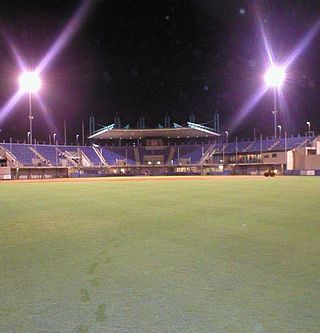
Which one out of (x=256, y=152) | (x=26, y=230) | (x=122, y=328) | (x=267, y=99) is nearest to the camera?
(x=122, y=328)

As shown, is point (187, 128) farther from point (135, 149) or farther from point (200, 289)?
point (200, 289)

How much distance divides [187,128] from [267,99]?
1806 cm

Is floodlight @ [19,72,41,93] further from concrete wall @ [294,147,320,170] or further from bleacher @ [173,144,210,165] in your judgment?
bleacher @ [173,144,210,165]

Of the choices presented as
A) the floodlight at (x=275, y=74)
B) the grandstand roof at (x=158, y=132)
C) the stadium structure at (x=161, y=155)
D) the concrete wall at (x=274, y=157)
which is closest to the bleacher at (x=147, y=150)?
the stadium structure at (x=161, y=155)

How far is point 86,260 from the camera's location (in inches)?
241

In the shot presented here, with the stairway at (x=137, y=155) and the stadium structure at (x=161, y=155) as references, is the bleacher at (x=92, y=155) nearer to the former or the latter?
the stadium structure at (x=161, y=155)

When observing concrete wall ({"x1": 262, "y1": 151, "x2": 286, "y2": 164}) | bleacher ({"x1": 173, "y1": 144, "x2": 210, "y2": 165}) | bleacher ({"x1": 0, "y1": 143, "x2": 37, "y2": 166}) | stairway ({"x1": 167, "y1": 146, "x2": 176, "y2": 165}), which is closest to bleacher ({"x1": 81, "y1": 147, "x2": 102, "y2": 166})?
bleacher ({"x1": 0, "y1": 143, "x2": 37, "y2": 166})

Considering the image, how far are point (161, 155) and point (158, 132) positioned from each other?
6956 millimetres

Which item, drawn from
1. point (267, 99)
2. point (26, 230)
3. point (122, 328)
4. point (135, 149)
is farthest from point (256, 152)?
point (122, 328)

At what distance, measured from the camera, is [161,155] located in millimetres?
86812

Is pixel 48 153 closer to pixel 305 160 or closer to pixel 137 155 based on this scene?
pixel 137 155

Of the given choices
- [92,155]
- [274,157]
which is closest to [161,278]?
[274,157]

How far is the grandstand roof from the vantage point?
253ft

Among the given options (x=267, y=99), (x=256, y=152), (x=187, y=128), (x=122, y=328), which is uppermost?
(x=267, y=99)
